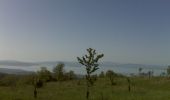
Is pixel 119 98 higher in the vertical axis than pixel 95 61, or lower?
lower

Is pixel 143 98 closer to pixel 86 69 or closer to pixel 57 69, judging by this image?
pixel 86 69

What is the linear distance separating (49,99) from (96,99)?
8103mm

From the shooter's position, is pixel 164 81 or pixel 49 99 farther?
pixel 164 81

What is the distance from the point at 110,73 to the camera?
342ft

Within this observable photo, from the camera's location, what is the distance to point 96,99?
180ft

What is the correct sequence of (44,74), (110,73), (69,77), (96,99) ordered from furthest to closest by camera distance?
(69,77) → (44,74) → (110,73) → (96,99)

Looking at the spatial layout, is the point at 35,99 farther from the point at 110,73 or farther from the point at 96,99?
the point at 110,73

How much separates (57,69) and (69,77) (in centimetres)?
2704

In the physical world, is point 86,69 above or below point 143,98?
above

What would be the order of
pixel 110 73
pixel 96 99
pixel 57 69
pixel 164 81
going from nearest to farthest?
pixel 96 99 < pixel 164 81 < pixel 110 73 < pixel 57 69

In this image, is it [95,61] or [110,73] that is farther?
[110,73]

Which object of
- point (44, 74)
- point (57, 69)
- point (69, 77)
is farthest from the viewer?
point (69, 77)

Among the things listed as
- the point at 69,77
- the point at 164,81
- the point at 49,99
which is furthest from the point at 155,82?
the point at 69,77

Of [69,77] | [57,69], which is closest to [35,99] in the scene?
[57,69]
